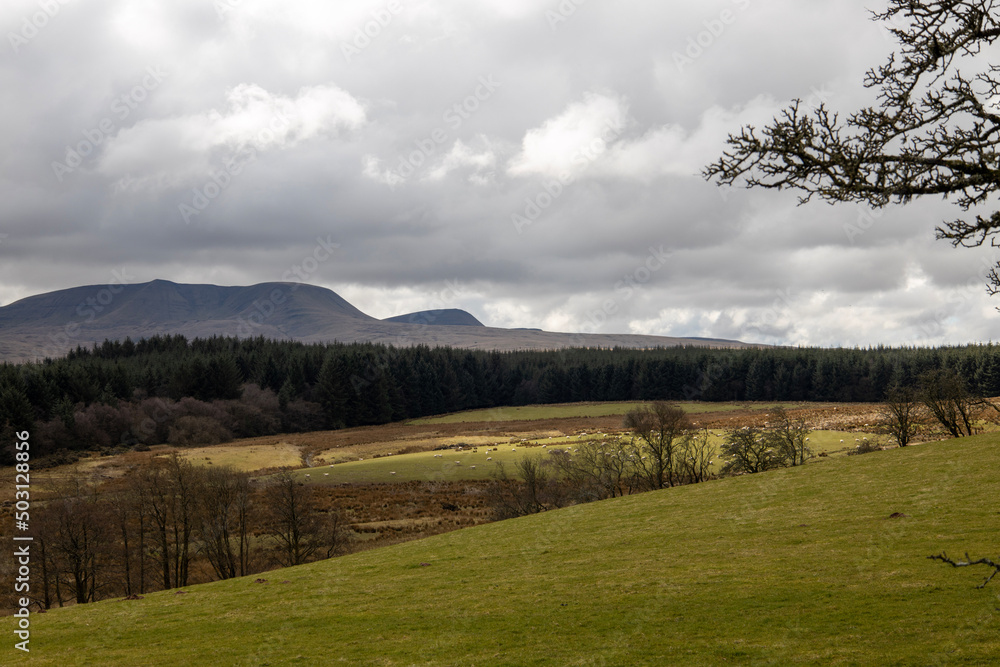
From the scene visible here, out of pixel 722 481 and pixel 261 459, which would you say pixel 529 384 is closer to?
pixel 261 459

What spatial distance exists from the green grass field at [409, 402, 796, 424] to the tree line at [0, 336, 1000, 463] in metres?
9.68

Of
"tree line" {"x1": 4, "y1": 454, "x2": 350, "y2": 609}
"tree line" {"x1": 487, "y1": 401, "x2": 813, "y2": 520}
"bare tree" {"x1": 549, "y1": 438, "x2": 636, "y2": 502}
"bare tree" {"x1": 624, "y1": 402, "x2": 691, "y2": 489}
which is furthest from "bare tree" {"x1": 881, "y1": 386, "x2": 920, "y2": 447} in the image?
"tree line" {"x1": 4, "y1": 454, "x2": 350, "y2": 609}

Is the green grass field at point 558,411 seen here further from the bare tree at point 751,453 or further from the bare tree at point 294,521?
the bare tree at point 294,521

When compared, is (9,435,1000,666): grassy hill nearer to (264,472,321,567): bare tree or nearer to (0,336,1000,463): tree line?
(264,472,321,567): bare tree

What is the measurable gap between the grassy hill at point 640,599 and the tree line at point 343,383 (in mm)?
85441

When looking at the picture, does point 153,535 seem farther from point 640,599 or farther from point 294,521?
point 640,599

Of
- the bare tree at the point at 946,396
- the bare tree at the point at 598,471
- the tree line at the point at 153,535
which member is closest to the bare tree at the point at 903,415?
the bare tree at the point at 946,396

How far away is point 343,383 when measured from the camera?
133m

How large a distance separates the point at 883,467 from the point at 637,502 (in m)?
11.3

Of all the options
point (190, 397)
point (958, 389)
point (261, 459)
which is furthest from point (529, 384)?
point (958, 389)

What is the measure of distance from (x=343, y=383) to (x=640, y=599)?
124079 millimetres

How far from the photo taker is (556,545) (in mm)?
22625

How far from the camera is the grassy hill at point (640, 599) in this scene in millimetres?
10992

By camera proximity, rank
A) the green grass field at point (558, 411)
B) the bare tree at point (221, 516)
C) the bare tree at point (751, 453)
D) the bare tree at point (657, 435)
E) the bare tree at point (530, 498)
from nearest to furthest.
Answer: the bare tree at point (221, 516), the bare tree at point (751, 453), the bare tree at point (530, 498), the bare tree at point (657, 435), the green grass field at point (558, 411)
